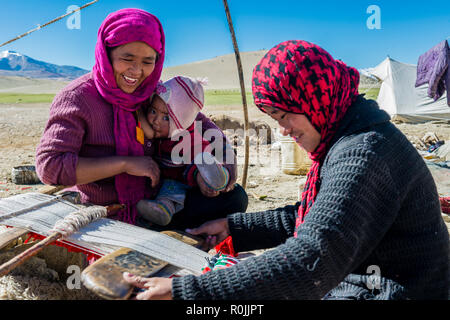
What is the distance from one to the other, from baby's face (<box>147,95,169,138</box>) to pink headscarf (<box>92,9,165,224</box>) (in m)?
0.07

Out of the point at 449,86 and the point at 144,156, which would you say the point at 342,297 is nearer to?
the point at 144,156

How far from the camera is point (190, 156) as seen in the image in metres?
2.54

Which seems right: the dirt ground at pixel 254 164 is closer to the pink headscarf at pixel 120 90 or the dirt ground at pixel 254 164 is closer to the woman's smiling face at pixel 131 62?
the pink headscarf at pixel 120 90

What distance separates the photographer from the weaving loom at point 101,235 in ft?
5.71

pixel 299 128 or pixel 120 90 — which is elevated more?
pixel 120 90

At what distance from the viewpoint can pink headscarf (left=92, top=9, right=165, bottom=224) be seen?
7.17 ft

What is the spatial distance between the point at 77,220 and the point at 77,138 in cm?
52

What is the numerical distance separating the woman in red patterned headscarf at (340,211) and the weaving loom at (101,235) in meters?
0.43

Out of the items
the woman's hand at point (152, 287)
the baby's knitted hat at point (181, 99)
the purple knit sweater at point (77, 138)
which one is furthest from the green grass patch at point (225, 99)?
the woman's hand at point (152, 287)

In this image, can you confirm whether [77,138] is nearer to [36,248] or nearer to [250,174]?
[36,248]

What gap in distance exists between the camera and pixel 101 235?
72.3 inches

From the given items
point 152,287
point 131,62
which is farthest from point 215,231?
point 131,62

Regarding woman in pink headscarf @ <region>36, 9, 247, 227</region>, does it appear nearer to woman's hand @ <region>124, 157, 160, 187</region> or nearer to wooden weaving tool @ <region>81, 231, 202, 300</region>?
woman's hand @ <region>124, 157, 160, 187</region>

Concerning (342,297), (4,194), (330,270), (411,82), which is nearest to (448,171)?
(342,297)
